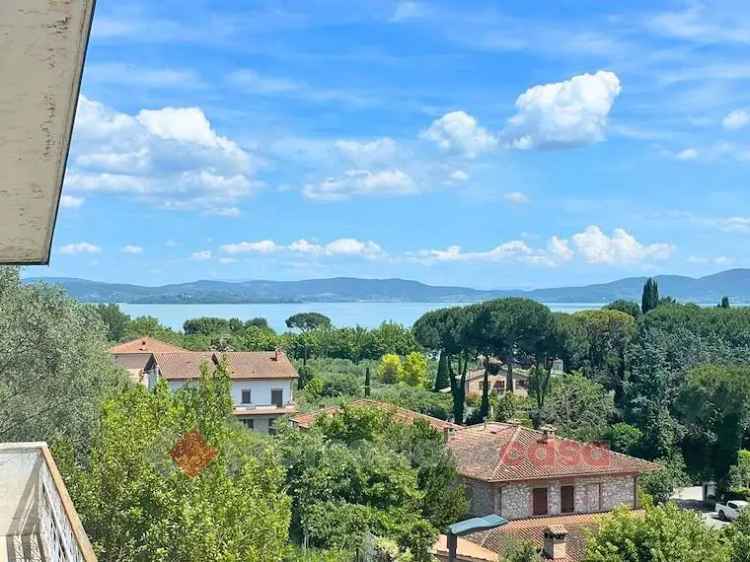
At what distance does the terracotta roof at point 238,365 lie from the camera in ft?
153

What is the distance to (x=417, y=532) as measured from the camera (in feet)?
65.6

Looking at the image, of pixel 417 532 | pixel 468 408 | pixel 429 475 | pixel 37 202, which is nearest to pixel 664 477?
pixel 429 475

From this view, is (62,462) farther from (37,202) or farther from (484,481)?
(484,481)

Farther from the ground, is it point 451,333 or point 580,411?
point 451,333

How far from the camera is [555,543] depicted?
68.3 ft

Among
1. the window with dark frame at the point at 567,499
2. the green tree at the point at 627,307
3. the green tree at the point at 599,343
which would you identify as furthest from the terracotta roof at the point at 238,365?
the green tree at the point at 627,307

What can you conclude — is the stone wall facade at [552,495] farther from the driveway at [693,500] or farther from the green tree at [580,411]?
the green tree at [580,411]

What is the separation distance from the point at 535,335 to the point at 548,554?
37.9m

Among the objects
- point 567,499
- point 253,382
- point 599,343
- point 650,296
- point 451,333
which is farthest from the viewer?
point 650,296

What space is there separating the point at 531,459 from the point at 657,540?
11.2m

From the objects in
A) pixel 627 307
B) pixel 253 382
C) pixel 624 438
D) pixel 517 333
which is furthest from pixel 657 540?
pixel 627 307

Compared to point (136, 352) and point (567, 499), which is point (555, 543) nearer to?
point (567, 499)

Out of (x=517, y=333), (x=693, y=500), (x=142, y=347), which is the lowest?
(x=693, y=500)

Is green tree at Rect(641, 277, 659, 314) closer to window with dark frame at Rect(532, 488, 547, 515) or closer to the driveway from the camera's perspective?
the driveway
